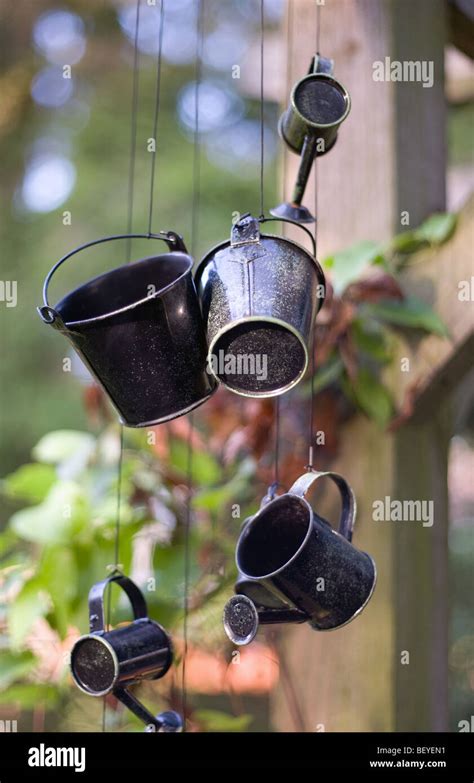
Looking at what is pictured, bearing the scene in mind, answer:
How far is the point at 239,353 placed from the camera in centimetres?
96

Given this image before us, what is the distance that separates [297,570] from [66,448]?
958 mm

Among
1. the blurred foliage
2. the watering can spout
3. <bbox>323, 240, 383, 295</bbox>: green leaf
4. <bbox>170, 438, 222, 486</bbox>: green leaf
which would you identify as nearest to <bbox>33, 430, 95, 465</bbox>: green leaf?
<bbox>170, 438, 222, 486</bbox>: green leaf

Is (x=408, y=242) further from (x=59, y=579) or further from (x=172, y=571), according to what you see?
(x=59, y=579)

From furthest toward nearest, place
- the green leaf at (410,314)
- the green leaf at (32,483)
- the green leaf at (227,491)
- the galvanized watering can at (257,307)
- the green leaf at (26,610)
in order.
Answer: the green leaf at (32,483), the green leaf at (227,491), the green leaf at (26,610), the green leaf at (410,314), the galvanized watering can at (257,307)

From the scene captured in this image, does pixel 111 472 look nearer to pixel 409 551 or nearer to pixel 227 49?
pixel 409 551

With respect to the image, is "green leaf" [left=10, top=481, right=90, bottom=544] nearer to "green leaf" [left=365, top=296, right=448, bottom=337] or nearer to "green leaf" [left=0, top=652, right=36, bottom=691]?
"green leaf" [left=0, top=652, right=36, bottom=691]

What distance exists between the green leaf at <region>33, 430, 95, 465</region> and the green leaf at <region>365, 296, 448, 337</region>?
68 cm

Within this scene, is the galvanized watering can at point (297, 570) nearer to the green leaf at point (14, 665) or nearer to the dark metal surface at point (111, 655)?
the dark metal surface at point (111, 655)

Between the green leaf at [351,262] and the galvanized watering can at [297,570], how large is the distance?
1.42ft

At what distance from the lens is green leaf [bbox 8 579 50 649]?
159cm

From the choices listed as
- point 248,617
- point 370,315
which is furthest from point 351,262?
point 248,617

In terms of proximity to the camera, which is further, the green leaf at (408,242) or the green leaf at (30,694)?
the green leaf at (30,694)

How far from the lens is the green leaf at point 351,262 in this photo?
1.43 m

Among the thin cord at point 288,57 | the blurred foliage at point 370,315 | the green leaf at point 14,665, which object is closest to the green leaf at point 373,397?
the blurred foliage at point 370,315
